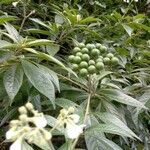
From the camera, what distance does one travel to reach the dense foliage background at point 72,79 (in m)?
1.26

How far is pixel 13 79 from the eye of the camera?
1283 mm

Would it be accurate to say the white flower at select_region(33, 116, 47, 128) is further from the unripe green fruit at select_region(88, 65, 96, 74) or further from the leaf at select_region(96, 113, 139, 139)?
the unripe green fruit at select_region(88, 65, 96, 74)

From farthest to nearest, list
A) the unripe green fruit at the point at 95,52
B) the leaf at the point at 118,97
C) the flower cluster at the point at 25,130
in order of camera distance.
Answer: the unripe green fruit at the point at 95,52 < the leaf at the point at 118,97 < the flower cluster at the point at 25,130

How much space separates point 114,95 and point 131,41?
2.56ft

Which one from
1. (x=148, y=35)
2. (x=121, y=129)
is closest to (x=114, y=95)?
(x=121, y=129)

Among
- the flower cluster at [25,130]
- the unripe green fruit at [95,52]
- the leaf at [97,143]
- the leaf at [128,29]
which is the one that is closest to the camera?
the flower cluster at [25,130]

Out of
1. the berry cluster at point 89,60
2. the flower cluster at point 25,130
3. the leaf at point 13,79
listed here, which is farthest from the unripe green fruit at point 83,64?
the flower cluster at point 25,130

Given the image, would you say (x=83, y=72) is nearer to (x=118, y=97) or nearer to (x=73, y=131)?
(x=118, y=97)

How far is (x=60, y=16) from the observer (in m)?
2.00

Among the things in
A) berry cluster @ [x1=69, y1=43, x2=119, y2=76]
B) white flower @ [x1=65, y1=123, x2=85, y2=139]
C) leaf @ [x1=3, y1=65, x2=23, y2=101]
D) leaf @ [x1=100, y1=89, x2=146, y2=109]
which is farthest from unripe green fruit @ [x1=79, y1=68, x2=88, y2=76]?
white flower @ [x1=65, y1=123, x2=85, y2=139]

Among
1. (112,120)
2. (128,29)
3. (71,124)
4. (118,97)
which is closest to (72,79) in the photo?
(118,97)

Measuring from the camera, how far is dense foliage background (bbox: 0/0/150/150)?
→ 126 centimetres

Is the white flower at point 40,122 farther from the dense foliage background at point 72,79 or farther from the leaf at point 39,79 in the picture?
the leaf at point 39,79

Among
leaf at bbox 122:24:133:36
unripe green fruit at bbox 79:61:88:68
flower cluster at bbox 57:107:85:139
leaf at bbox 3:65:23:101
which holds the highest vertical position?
flower cluster at bbox 57:107:85:139
